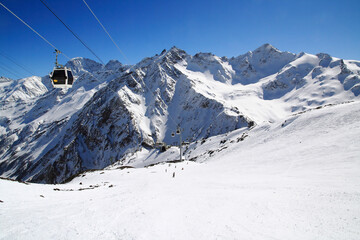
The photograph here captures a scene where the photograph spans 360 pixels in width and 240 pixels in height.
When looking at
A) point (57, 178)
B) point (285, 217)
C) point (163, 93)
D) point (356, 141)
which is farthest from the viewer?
point (163, 93)

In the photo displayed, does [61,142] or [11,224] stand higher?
[61,142]

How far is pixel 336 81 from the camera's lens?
18725cm

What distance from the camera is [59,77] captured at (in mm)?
17828

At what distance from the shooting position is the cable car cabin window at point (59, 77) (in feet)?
58.2

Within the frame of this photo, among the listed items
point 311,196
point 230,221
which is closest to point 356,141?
point 311,196

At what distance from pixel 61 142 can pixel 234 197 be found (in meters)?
215

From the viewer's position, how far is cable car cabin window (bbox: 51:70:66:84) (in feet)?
58.2

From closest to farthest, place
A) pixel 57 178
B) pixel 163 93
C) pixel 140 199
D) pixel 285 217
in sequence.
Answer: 1. pixel 285 217
2. pixel 140 199
3. pixel 57 178
4. pixel 163 93

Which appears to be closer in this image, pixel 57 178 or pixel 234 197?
pixel 234 197

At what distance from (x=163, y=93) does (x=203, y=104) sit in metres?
54.2

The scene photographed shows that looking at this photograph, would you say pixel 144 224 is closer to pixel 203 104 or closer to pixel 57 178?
pixel 203 104

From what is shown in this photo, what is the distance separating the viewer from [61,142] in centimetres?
18575

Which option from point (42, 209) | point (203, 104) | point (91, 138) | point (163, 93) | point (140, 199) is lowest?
point (140, 199)

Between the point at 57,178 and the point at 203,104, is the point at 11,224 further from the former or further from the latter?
the point at 57,178
